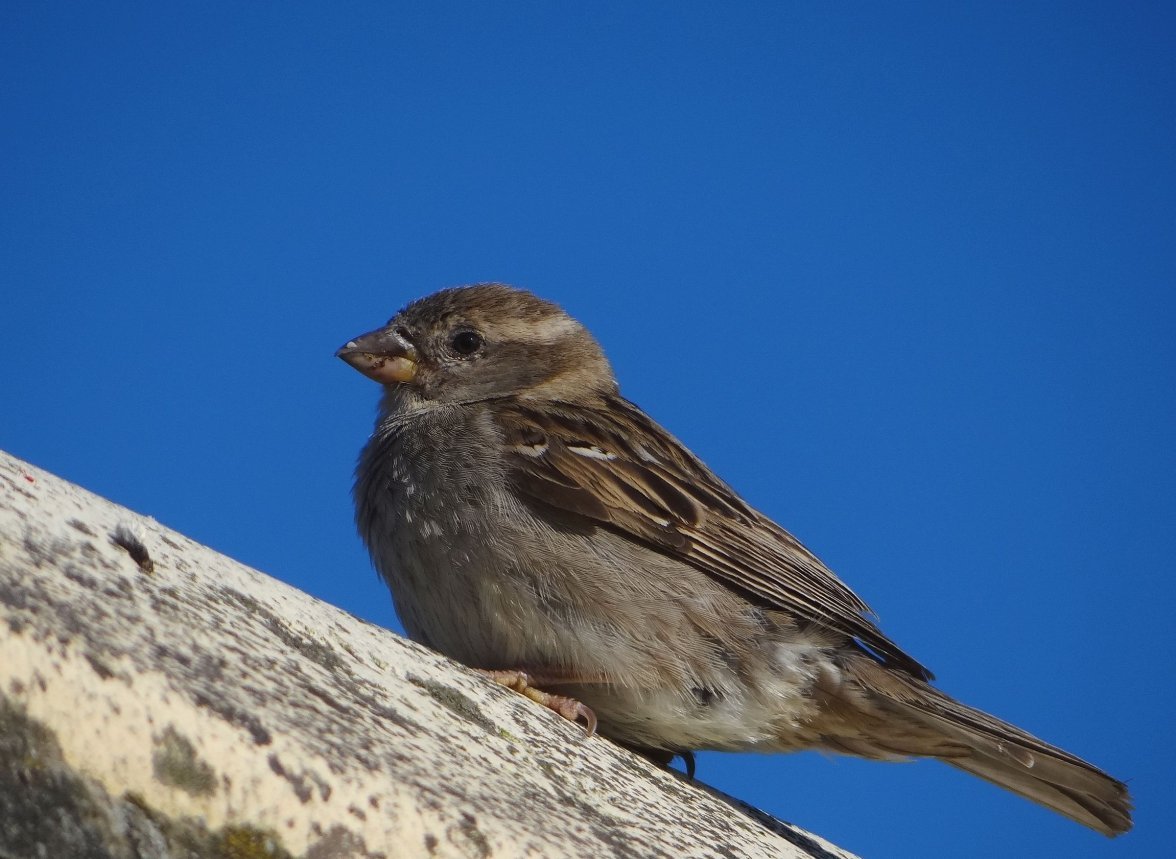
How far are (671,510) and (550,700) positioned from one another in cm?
76

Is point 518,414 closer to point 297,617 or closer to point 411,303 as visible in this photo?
point 411,303

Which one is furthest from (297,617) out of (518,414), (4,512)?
(518,414)

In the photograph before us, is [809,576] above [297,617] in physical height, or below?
above

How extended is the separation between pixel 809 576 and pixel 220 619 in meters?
2.14

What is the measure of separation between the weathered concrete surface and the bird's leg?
2.04ft

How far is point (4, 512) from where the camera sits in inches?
66.7

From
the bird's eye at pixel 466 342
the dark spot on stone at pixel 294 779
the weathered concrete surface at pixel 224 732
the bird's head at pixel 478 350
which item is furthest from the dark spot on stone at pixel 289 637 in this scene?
the bird's eye at pixel 466 342

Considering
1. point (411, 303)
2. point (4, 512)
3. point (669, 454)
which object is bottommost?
point (4, 512)

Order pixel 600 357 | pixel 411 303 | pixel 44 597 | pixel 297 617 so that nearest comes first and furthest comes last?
pixel 44 597 → pixel 297 617 → pixel 411 303 → pixel 600 357

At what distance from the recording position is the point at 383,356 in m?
4.27

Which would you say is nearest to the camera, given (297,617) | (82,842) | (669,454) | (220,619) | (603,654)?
(82,842)

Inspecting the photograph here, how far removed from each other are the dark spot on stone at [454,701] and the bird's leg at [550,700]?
0.64 meters

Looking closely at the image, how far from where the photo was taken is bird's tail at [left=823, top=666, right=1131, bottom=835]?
329 cm

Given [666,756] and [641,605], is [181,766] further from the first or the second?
[666,756]
